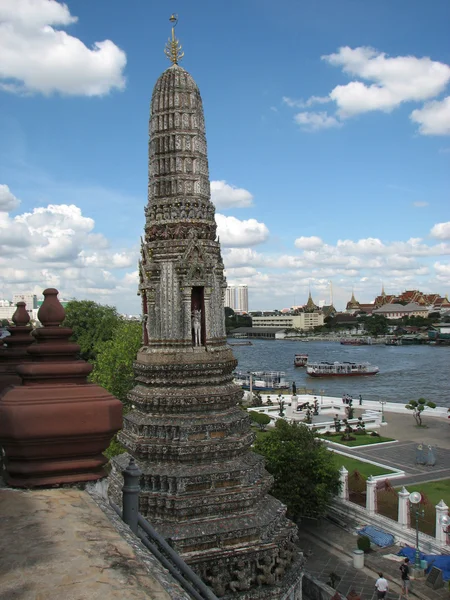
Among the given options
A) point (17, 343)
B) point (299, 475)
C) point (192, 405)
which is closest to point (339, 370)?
point (299, 475)

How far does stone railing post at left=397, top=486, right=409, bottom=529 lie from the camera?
1873 cm

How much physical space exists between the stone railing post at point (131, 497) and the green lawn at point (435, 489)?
1924 cm

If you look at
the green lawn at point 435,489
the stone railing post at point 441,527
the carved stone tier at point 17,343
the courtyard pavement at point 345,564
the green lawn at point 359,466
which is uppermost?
the carved stone tier at point 17,343

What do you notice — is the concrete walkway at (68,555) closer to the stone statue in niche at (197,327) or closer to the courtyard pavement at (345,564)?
the stone statue in niche at (197,327)

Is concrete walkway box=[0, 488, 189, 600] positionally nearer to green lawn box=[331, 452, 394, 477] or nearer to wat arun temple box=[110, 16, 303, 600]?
wat arun temple box=[110, 16, 303, 600]

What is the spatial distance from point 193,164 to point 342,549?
41.3 feet

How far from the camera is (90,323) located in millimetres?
41875

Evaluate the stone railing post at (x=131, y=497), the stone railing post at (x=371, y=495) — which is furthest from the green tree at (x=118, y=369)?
the stone railing post at (x=131, y=497)

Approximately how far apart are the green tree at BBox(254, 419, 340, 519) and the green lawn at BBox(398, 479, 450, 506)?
4.01 m

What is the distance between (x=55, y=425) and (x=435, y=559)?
15.3m

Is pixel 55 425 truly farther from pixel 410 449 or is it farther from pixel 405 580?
pixel 410 449

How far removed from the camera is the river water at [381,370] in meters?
61.0

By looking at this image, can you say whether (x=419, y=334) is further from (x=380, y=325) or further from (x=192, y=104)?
(x=192, y=104)

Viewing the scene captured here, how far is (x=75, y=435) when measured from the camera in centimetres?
427
